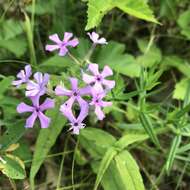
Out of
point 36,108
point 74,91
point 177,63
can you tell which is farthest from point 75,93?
point 177,63

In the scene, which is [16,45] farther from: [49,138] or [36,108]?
[36,108]

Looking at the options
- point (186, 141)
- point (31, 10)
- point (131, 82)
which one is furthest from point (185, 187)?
point (31, 10)

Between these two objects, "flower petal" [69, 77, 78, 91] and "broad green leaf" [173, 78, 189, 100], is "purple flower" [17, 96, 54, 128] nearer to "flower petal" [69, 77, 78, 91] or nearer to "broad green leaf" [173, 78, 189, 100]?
"flower petal" [69, 77, 78, 91]

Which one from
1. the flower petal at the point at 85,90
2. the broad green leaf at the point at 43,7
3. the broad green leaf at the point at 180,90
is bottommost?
the broad green leaf at the point at 180,90


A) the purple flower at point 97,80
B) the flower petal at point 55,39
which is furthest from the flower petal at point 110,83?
the flower petal at point 55,39

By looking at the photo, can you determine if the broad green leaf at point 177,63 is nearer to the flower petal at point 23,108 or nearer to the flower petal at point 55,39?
the flower petal at point 55,39

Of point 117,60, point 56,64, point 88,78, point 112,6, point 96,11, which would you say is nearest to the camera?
point 88,78
